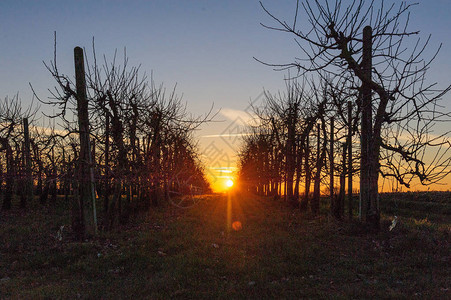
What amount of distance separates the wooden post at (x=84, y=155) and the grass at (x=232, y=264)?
91 centimetres

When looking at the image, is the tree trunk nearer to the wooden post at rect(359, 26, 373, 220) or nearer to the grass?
A: the wooden post at rect(359, 26, 373, 220)

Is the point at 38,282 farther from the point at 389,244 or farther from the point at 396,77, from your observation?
the point at 396,77

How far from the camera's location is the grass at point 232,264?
6812 mm

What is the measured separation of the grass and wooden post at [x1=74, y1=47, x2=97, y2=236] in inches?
35.8

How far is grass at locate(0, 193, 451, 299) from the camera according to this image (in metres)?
6.81

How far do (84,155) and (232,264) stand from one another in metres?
6.55

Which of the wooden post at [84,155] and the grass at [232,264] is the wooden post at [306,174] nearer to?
the grass at [232,264]

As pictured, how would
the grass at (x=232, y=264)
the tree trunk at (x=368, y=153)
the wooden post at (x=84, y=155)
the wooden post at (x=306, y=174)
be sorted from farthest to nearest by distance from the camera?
the wooden post at (x=306, y=174) < the wooden post at (x=84, y=155) < the tree trunk at (x=368, y=153) < the grass at (x=232, y=264)

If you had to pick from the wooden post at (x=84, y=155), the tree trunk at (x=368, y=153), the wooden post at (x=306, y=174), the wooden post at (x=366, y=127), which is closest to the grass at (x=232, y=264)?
the tree trunk at (x=368, y=153)

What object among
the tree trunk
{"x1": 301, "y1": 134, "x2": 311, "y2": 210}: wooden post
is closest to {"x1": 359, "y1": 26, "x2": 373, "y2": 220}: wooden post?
the tree trunk

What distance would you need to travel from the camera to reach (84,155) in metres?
11.6

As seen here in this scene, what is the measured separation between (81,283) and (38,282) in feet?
3.62

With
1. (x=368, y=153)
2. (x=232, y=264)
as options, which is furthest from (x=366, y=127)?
(x=232, y=264)

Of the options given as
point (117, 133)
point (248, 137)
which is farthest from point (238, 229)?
point (248, 137)
